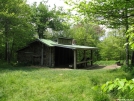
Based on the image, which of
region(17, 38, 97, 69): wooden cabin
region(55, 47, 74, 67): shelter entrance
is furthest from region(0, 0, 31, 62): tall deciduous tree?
region(55, 47, 74, 67): shelter entrance

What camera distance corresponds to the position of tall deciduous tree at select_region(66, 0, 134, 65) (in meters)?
7.06

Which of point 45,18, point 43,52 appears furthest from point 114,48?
point 45,18

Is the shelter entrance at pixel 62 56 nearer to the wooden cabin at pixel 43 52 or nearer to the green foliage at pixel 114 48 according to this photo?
the wooden cabin at pixel 43 52

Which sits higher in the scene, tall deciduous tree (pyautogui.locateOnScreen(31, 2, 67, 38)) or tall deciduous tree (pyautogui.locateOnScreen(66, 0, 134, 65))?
tall deciduous tree (pyautogui.locateOnScreen(31, 2, 67, 38))

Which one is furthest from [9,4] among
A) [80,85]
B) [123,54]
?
[123,54]

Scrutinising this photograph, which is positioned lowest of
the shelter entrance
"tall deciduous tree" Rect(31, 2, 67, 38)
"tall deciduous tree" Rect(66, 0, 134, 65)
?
the shelter entrance

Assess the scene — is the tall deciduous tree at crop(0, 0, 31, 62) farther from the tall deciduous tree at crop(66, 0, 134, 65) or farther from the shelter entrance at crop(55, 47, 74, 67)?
the tall deciduous tree at crop(66, 0, 134, 65)

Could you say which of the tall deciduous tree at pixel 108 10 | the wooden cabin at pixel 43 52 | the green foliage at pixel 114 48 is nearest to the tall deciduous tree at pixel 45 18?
the green foliage at pixel 114 48

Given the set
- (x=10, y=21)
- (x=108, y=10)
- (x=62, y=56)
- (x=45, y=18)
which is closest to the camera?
(x=108, y=10)

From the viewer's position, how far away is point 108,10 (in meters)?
7.94

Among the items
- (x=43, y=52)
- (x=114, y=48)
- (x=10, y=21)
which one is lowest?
(x=43, y=52)

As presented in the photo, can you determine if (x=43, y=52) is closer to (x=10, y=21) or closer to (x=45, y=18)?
Result: (x=10, y=21)

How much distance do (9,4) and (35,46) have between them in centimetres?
564

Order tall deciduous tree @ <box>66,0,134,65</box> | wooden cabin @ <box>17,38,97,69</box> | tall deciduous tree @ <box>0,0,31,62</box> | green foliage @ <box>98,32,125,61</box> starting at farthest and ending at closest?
green foliage @ <box>98,32,125,61</box> < wooden cabin @ <box>17,38,97,69</box> < tall deciduous tree @ <box>0,0,31,62</box> < tall deciduous tree @ <box>66,0,134,65</box>
